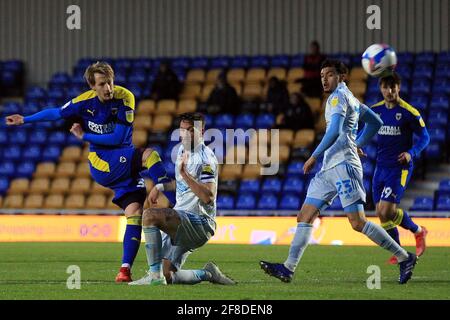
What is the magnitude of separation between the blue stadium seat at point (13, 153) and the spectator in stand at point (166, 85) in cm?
325

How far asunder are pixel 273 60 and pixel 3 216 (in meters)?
7.83

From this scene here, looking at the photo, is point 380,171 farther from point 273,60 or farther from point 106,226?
point 273,60

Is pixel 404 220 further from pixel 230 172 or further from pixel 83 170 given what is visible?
pixel 83 170

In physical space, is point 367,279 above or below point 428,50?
below

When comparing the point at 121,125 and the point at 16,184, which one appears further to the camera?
the point at 16,184

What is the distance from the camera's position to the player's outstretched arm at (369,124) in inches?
438

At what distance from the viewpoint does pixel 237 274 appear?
40.0ft

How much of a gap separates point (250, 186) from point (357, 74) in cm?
375

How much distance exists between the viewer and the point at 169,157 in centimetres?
2294

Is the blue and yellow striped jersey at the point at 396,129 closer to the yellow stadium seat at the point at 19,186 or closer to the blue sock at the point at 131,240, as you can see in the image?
the blue sock at the point at 131,240

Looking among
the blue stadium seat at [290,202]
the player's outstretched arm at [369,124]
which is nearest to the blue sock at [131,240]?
the player's outstretched arm at [369,124]

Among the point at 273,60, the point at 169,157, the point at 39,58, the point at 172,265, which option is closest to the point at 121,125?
the point at 172,265

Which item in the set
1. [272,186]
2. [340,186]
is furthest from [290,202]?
[340,186]

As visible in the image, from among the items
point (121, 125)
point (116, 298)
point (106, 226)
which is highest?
point (121, 125)
